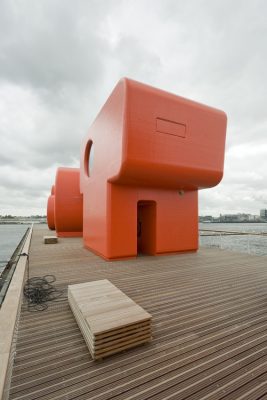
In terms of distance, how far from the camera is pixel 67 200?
16.9 meters

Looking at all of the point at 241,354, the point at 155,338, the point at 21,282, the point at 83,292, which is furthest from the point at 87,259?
the point at 241,354

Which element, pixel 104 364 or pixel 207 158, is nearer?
pixel 104 364

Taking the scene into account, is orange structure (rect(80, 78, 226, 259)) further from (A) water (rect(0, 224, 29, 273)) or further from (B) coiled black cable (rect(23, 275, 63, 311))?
(A) water (rect(0, 224, 29, 273))

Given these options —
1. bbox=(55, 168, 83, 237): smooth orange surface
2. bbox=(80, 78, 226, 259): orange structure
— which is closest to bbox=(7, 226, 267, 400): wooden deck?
bbox=(80, 78, 226, 259): orange structure

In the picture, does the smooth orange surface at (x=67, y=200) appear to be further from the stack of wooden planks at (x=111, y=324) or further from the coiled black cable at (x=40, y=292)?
the stack of wooden planks at (x=111, y=324)

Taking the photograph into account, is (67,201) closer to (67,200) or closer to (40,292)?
(67,200)

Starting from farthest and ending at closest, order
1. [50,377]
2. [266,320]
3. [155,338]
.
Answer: [266,320] < [155,338] < [50,377]

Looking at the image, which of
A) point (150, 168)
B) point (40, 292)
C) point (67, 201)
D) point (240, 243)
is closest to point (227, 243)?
point (240, 243)

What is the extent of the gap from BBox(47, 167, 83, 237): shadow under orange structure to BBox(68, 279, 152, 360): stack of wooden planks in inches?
541

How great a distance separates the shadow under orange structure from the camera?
54.8 feet

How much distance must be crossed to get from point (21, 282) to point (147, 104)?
6.75 meters

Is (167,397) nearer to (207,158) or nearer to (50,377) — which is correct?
(50,377)

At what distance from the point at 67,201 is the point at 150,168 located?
10.6 metres

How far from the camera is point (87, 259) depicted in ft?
30.0
